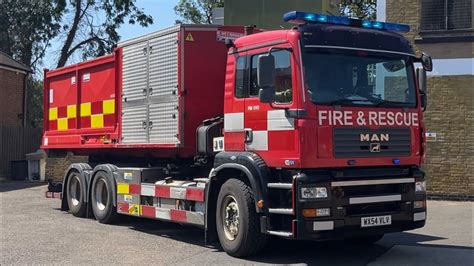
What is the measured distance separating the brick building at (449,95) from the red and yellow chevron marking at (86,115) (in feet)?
27.4

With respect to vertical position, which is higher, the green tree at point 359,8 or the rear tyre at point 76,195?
the green tree at point 359,8

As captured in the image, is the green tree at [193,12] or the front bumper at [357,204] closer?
the front bumper at [357,204]

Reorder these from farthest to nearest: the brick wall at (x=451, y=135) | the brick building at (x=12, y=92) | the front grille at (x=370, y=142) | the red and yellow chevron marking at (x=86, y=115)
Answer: the brick building at (x=12, y=92) < the brick wall at (x=451, y=135) < the red and yellow chevron marking at (x=86, y=115) < the front grille at (x=370, y=142)

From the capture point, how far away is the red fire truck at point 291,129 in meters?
7.45

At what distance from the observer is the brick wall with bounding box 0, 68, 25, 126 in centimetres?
2748

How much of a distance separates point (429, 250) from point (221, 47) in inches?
180

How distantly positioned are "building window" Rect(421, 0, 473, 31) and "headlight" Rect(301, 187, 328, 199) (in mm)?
9736

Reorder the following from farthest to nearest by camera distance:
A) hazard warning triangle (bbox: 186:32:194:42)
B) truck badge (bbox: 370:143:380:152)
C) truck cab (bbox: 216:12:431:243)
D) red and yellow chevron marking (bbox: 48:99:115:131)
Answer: red and yellow chevron marking (bbox: 48:99:115:131)
hazard warning triangle (bbox: 186:32:194:42)
truck badge (bbox: 370:143:380:152)
truck cab (bbox: 216:12:431:243)

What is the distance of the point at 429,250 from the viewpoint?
871 centimetres

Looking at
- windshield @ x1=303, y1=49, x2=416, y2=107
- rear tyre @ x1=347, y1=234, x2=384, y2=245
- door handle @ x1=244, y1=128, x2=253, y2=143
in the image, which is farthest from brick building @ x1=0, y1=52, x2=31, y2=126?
windshield @ x1=303, y1=49, x2=416, y2=107

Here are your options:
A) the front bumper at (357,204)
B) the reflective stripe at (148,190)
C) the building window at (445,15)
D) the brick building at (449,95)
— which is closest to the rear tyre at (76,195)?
the reflective stripe at (148,190)

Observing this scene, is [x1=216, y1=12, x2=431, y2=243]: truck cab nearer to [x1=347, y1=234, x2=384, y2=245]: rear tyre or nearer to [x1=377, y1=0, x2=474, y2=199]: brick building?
[x1=347, y1=234, x2=384, y2=245]: rear tyre

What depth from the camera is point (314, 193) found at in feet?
24.0

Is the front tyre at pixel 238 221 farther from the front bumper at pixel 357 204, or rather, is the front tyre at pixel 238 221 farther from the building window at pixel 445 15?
the building window at pixel 445 15
